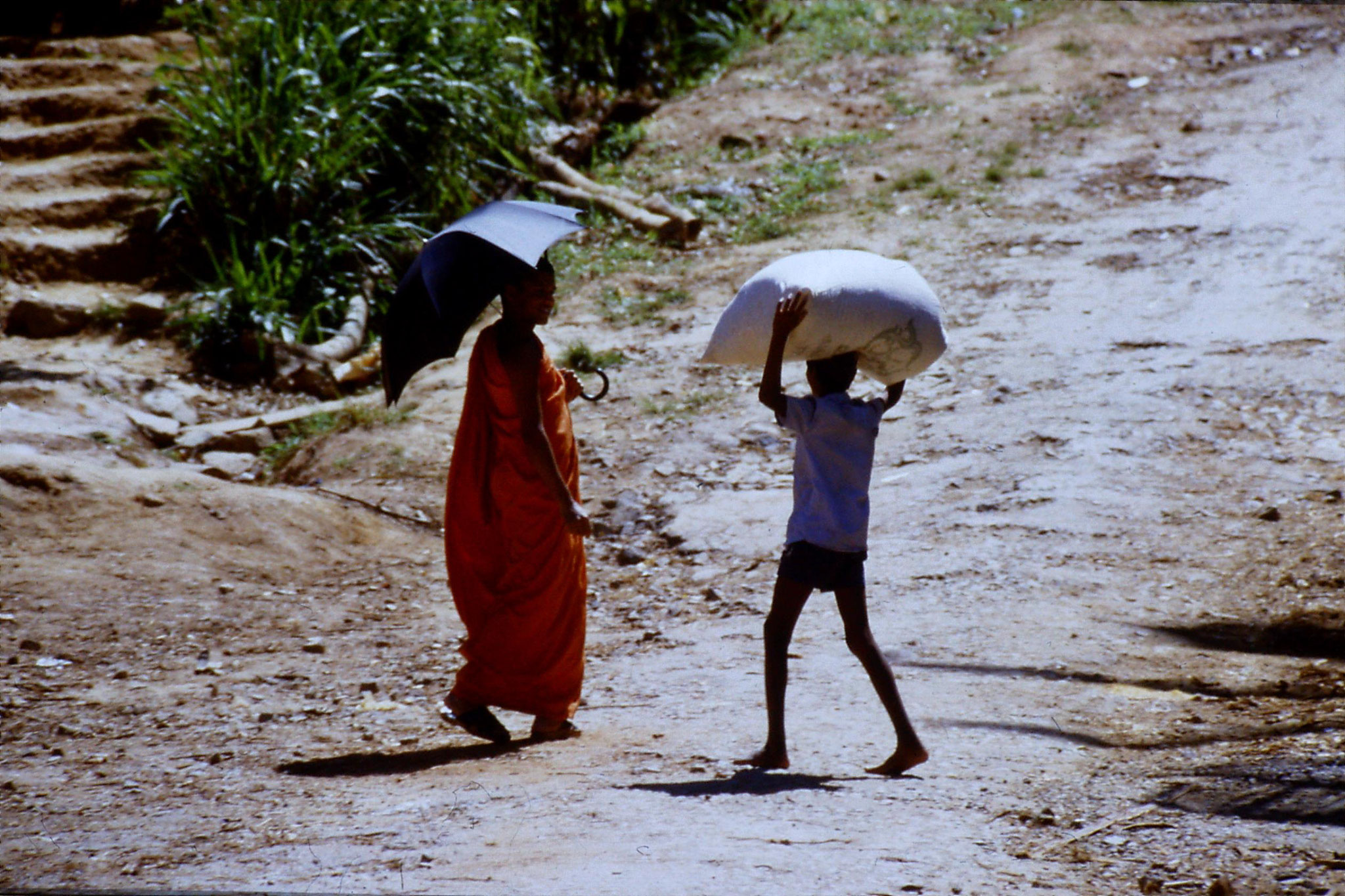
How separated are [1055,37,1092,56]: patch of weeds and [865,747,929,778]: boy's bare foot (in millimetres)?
9237

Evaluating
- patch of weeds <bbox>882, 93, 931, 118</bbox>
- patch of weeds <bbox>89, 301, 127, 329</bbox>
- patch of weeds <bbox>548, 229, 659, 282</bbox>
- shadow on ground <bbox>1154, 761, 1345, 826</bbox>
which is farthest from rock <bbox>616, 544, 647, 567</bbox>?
patch of weeds <bbox>882, 93, 931, 118</bbox>

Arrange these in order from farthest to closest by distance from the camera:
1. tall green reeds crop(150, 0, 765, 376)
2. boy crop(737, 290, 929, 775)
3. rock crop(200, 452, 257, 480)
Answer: tall green reeds crop(150, 0, 765, 376) < rock crop(200, 452, 257, 480) < boy crop(737, 290, 929, 775)

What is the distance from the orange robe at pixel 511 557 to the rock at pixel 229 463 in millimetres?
3162

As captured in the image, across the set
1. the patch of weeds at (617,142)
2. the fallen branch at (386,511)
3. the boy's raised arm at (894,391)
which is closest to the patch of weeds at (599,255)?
the patch of weeds at (617,142)

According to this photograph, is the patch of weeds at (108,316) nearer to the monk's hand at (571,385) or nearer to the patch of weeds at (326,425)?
the patch of weeds at (326,425)

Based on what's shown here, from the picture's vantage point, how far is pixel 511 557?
3543 millimetres

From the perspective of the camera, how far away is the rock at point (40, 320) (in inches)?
305

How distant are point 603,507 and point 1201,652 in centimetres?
273

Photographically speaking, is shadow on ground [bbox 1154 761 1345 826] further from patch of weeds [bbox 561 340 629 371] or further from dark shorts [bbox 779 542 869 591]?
patch of weeds [bbox 561 340 629 371]

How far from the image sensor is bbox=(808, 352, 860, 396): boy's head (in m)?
3.09

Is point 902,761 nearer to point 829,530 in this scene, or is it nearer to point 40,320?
point 829,530

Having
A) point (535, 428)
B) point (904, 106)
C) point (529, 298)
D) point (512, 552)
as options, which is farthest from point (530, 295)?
point (904, 106)

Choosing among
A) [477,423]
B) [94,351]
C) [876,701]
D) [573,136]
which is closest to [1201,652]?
[876,701]

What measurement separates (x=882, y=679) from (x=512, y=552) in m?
1.10
